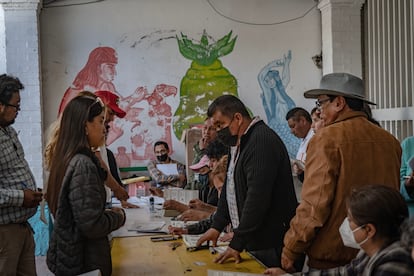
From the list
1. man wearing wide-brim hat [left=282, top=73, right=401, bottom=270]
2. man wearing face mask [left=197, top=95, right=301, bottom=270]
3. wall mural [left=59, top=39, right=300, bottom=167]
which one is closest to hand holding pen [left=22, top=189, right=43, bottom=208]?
man wearing face mask [left=197, top=95, right=301, bottom=270]

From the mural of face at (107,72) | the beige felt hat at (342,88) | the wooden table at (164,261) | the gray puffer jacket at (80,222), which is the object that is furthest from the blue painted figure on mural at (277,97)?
the gray puffer jacket at (80,222)

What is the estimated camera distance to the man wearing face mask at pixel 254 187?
2527 millimetres

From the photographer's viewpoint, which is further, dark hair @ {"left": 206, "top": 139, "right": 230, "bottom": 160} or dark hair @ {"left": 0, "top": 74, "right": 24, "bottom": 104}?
dark hair @ {"left": 206, "top": 139, "right": 230, "bottom": 160}

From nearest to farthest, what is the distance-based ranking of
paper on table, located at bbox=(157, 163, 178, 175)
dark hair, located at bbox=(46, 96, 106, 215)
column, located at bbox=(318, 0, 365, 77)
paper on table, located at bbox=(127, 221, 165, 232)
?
dark hair, located at bbox=(46, 96, 106, 215)
paper on table, located at bbox=(127, 221, 165, 232)
paper on table, located at bbox=(157, 163, 178, 175)
column, located at bbox=(318, 0, 365, 77)

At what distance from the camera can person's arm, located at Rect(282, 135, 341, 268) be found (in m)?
2.21

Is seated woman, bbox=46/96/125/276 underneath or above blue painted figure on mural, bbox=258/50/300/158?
→ underneath

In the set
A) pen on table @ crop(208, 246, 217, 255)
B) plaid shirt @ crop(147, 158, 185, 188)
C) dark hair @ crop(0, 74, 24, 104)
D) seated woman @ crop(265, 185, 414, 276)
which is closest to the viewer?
seated woman @ crop(265, 185, 414, 276)

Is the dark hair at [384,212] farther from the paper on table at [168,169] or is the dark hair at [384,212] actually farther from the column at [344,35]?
the column at [344,35]

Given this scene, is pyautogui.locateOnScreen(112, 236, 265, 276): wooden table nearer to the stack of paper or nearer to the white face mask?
the white face mask

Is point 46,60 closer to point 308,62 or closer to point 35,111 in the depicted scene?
point 35,111

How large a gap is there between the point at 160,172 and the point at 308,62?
104 inches

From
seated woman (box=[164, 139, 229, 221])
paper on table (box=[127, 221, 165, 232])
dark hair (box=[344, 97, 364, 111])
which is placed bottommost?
paper on table (box=[127, 221, 165, 232])

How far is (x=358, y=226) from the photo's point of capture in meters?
1.85

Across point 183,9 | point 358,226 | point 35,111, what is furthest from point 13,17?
point 358,226
